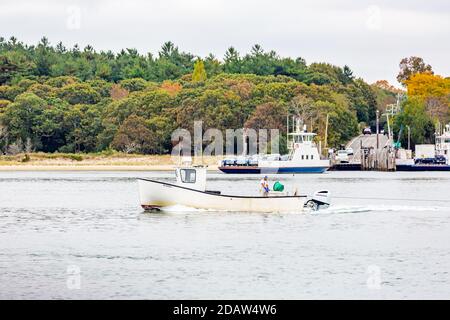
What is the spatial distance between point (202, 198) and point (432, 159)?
91.1m

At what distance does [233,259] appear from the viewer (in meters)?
46.5

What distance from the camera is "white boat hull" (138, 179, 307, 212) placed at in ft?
198

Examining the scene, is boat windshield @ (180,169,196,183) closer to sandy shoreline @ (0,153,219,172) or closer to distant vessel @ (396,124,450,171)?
distant vessel @ (396,124,450,171)

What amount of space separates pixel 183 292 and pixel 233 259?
27.5 feet

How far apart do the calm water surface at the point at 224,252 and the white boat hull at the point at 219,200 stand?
0.71 meters

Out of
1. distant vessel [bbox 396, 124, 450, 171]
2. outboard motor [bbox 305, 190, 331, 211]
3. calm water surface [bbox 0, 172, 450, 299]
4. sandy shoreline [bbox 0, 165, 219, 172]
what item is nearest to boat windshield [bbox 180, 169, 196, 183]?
calm water surface [bbox 0, 172, 450, 299]

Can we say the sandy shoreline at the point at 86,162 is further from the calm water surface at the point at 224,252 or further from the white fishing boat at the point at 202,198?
the white fishing boat at the point at 202,198

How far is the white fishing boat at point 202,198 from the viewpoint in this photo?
199ft

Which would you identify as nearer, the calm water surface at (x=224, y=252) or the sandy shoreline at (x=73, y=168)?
the calm water surface at (x=224, y=252)

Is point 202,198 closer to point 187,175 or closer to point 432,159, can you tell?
point 187,175

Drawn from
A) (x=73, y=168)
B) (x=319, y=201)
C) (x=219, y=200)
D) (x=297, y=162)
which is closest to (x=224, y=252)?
(x=219, y=200)

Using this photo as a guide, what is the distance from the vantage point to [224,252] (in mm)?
48719

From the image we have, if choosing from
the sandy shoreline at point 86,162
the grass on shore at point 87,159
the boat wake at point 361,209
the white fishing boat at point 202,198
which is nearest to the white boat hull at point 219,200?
the white fishing boat at point 202,198
